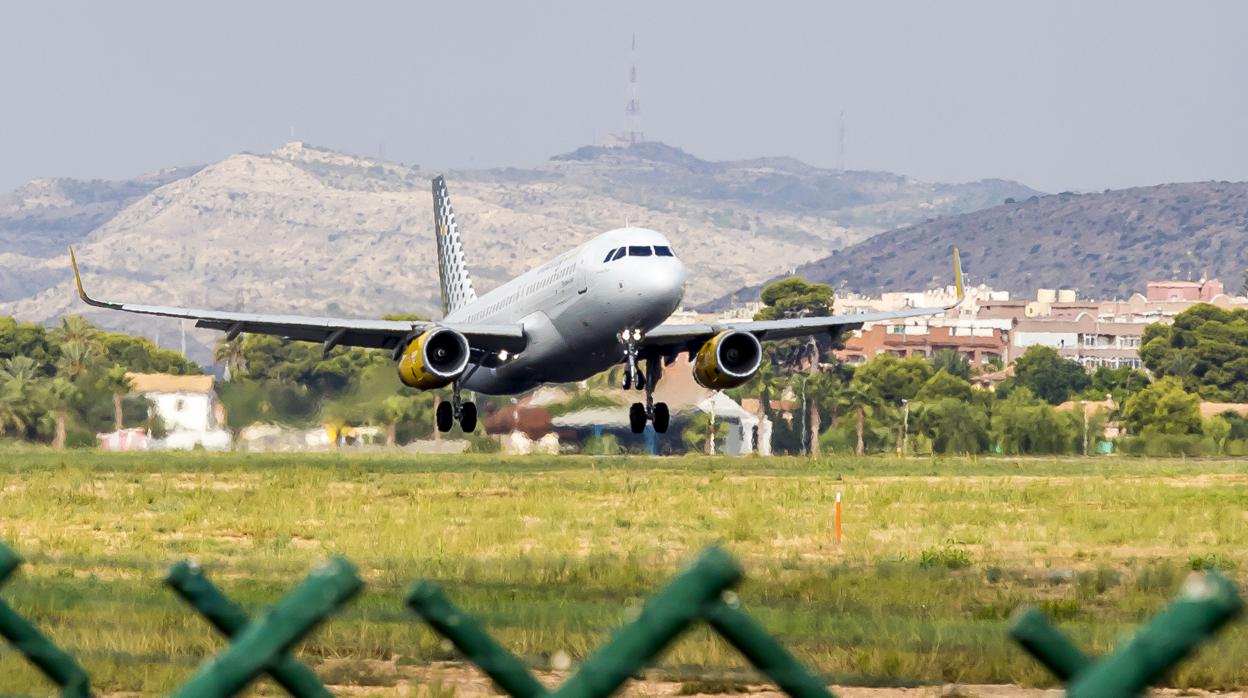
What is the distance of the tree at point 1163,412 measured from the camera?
4483 inches

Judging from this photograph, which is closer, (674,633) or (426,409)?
(674,633)

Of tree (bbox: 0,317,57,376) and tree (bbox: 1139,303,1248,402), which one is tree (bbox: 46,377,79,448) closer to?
tree (bbox: 0,317,57,376)

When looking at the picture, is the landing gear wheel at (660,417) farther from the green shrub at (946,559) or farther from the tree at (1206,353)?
the tree at (1206,353)

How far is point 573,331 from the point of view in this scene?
42.2 metres

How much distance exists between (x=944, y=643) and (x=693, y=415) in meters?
43.3

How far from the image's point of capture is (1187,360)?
177750 millimetres

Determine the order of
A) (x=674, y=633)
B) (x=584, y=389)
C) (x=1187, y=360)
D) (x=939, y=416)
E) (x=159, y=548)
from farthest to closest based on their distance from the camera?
1. (x=1187, y=360)
2. (x=939, y=416)
3. (x=584, y=389)
4. (x=159, y=548)
5. (x=674, y=633)

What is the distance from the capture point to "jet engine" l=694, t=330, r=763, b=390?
146 ft

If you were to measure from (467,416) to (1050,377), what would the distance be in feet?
434

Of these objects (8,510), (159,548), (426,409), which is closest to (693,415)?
(426,409)

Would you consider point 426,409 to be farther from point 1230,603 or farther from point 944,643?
point 1230,603

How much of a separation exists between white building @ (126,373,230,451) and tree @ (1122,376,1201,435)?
63.0 meters

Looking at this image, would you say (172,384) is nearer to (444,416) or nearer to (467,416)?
(444,416)

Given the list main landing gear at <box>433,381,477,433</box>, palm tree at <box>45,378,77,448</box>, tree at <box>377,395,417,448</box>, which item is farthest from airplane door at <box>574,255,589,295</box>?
palm tree at <box>45,378,77,448</box>
